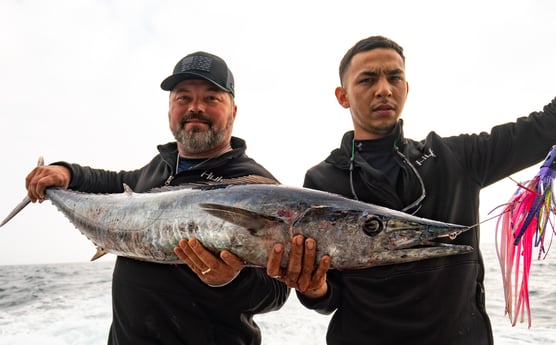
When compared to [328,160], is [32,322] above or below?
below

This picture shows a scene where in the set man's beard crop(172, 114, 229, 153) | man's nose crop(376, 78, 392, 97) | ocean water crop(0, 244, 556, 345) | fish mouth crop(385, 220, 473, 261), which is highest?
man's nose crop(376, 78, 392, 97)

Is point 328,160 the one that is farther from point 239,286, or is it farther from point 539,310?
point 539,310

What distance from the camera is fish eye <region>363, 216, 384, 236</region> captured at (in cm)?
201

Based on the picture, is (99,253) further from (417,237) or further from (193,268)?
(417,237)

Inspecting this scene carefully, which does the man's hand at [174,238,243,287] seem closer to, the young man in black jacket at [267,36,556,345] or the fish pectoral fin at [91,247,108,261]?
the young man in black jacket at [267,36,556,345]

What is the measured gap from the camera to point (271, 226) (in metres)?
2.13

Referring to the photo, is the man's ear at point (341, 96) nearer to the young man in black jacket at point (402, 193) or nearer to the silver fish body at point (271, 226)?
the young man in black jacket at point (402, 193)

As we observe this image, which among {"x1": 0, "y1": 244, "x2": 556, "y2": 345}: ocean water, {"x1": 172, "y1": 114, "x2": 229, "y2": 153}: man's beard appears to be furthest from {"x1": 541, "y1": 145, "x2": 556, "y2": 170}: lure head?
{"x1": 0, "y1": 244, "x2": 556, "y2": 345}: ocean water

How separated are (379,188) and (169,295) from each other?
1.51 metres

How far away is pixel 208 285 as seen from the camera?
262 centimetres

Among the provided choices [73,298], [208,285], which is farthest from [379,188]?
[73,298]

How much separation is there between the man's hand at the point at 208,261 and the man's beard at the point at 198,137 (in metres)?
1.03

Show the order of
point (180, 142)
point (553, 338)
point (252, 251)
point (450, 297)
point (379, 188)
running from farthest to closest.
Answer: point (553, 338) < point (180, 142) < point (379, 188) < point (450, 297) < point (252, 251)

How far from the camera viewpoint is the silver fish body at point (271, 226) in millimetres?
1990
